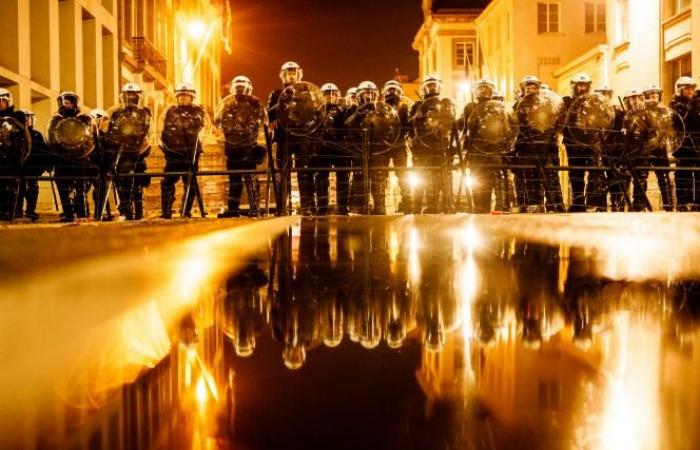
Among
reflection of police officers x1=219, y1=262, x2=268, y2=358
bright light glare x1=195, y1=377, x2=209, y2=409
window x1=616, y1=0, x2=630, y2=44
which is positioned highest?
window x1=616, y1=0, x2=630, y2=44

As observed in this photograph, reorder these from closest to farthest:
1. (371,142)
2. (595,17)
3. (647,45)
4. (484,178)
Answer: (371,142) < (484,178) < (647,45) < (595,17)

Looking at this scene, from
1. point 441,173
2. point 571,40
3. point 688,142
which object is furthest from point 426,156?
point 571,40

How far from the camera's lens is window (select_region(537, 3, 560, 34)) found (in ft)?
136

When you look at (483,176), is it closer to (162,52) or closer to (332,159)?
(332,159)

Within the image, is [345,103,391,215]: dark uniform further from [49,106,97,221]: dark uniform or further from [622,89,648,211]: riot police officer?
[49,106,97,221]: dark uniform

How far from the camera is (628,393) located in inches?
59.8

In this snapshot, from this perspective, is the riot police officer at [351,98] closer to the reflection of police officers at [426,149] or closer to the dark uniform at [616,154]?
the reflection of police officers at [426,149]

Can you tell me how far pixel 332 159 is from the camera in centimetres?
1184

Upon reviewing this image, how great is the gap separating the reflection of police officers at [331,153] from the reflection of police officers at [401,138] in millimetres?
796

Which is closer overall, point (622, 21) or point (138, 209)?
point (138, 209)

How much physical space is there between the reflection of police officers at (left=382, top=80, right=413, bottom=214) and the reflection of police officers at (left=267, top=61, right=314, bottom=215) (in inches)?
56.3

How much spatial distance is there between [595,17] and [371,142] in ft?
117

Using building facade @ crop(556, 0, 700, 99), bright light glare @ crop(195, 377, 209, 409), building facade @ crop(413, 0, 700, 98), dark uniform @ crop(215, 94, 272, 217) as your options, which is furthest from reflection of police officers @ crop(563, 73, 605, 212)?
bright light glare @ crop(195, 377, 209, 409)

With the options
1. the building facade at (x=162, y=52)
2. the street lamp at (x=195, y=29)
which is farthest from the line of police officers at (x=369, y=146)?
the street lamp at (x=195, y=29)
